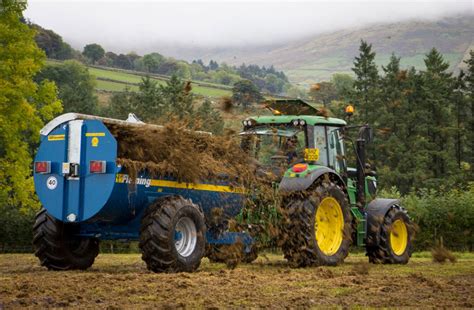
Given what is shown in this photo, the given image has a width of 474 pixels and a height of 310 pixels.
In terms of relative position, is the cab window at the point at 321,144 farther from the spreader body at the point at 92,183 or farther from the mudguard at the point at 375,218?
the spreader body at the point at 92,183

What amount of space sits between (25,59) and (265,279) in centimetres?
2208

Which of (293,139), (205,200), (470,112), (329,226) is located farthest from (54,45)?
(205,200)

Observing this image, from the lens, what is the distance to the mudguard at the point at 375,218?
51.2 ft

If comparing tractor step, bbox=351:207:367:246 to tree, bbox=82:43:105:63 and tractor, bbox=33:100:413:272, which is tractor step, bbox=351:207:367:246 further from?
tree, bbox=82:43:105:63

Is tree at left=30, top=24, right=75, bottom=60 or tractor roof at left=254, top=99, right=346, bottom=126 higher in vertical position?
tree at left=30, top=24, right=75, bottom=60

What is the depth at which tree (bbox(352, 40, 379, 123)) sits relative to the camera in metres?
56.2

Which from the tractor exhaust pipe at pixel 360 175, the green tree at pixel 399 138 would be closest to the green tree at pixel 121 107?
the green tree at pixel 399 138

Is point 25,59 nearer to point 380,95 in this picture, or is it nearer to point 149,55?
point 380,95

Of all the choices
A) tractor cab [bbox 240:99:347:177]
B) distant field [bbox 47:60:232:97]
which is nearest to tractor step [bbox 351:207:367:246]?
tractor cab [bbox 240:99:347:177]

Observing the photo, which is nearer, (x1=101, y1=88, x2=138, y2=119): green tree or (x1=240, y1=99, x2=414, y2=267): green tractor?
(x1=240, y1=99, x2=414, y2=267): green tractor

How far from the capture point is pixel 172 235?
11266 mm

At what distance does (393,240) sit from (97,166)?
26.1 ft

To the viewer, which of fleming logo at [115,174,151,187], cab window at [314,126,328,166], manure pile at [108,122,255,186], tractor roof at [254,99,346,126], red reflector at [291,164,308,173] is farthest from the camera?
tractor roof at [254,99,346,126]

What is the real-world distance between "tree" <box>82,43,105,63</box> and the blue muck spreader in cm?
10774
